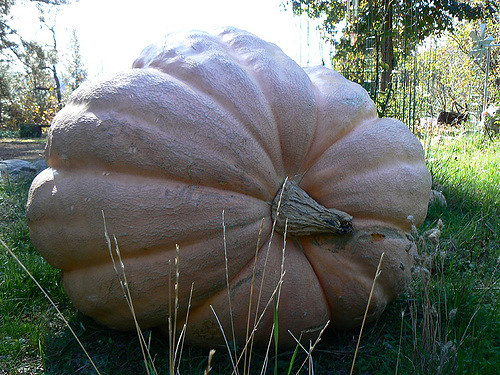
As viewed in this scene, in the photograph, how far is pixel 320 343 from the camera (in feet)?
6.17

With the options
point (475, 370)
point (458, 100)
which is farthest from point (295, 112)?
point (458, 100)

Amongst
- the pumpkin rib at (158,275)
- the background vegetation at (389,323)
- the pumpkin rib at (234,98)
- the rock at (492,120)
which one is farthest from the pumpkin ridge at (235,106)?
the rock at (492,120)

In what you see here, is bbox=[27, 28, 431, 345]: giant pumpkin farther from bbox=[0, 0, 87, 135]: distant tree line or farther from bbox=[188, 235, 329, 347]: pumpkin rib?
bbox=[0, 0, 87, 135]: distant tree line

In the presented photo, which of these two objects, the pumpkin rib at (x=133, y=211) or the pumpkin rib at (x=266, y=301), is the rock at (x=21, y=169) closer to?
the pumpkin rib at (x=133, y=211)

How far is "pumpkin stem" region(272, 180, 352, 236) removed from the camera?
169 centimetres

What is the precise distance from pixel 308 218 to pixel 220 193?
356 mm

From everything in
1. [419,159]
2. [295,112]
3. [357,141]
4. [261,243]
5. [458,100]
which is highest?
[295,112]

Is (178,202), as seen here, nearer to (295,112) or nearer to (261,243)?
(261,243)

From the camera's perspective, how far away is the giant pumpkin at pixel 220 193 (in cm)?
159

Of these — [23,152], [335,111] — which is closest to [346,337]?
[335,111]

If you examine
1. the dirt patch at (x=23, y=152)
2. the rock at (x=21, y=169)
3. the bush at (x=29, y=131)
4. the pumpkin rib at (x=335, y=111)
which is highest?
the pumpkin rib at (x=335, y=111)

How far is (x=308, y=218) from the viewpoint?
1.69 m

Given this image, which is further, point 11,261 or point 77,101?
point 11,261

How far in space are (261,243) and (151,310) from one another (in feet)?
1.60
